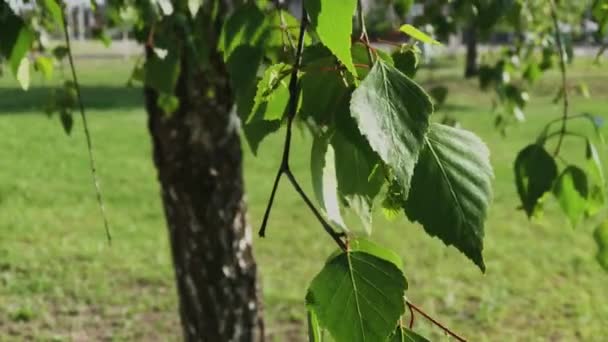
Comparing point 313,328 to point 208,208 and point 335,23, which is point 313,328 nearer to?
point 335,23

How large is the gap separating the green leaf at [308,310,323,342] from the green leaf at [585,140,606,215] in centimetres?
70

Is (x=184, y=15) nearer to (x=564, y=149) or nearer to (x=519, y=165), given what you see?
(x=519, y=165)

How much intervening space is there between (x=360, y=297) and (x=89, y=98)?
13875 mm

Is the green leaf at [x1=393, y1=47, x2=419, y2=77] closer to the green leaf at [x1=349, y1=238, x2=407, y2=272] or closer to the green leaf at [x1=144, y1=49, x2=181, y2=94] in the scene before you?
the green leaf at [x1=349, y1=238, x2=407, y2=272]

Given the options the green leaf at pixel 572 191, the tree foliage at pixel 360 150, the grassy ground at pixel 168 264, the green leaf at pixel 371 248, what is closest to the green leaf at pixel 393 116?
the tree foliage at pixel 360 150

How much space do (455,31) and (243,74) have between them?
2109 mm

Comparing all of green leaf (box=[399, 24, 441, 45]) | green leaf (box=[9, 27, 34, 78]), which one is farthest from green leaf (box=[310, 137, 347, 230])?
green leaf (box=[9, 27, 34, 78])

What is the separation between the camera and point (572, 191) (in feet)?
4.45

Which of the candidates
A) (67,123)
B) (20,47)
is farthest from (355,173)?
(67,123)

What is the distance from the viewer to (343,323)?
0.59m

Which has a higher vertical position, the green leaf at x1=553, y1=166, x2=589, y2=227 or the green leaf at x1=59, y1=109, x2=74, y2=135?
the green leaf at x1=553, y1=166, x2=589, y2=227

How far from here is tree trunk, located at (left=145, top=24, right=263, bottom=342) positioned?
113 inches

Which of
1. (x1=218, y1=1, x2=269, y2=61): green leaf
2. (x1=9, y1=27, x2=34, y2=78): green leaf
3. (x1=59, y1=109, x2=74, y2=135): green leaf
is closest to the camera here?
(x1=218, y1=1, x2=269, y2=61): green leaf

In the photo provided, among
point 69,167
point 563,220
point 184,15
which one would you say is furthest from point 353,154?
point 69,167
